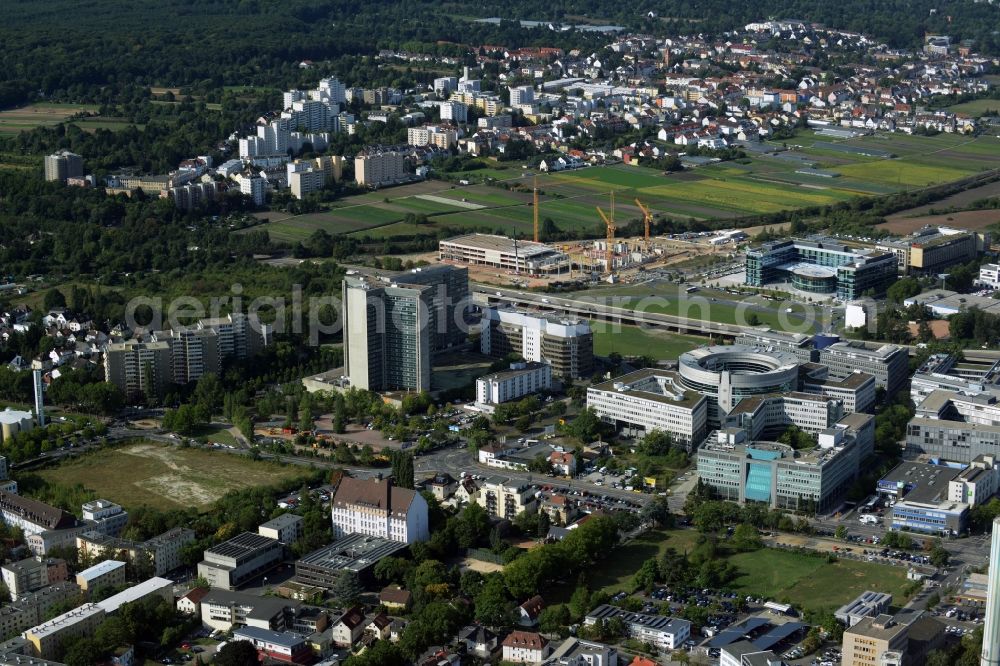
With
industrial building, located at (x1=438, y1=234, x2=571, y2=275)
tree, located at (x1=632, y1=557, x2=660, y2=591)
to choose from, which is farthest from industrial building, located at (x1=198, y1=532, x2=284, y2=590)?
industrial building, located at (x1=438, y1=234, x2=571, y2=275)

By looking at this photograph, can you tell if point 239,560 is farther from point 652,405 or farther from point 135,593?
point 652,405

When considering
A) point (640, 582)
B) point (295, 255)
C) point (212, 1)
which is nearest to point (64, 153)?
point (295, 255)

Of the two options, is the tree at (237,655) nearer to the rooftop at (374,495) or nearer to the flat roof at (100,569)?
the flat roof at (100,569)

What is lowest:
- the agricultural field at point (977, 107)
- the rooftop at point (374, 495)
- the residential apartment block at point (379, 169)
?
the rooftop at point (374, 495)

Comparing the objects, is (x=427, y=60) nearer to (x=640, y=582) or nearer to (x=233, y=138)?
(x=233, y=138)

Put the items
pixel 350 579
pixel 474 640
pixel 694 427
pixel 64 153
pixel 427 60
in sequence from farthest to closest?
1. pixel 427 60
2. pixel 64 153
3. pixel 694 427
4. pixel 350 579
5. pixel 474 640

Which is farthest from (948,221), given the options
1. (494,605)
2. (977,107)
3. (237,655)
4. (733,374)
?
(237,655)

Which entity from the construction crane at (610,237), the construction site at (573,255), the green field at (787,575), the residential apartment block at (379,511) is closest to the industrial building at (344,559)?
the residential apartment block at (379,511)
